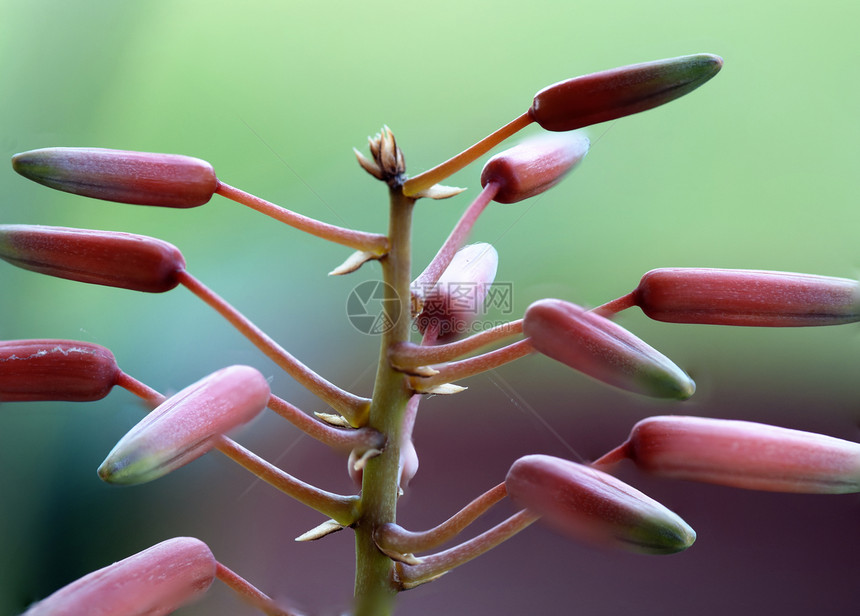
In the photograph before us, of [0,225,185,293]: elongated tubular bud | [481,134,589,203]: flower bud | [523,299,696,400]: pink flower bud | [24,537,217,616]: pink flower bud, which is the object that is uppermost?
[481,134,589,203]: flower bud

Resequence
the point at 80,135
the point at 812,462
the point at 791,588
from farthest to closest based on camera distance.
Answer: the point at 80,135 → the point at 791,588 → the point at 812,462

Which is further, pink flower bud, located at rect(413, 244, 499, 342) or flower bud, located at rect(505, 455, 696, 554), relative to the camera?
pink flower bud, located at rect(413, 244, 499, 342)

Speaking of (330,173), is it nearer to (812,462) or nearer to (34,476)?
(34,476)

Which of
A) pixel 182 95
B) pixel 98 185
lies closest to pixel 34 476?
pixel 182 95

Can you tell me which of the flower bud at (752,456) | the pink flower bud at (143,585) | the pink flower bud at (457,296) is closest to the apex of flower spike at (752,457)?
the flower bud at (752,456)

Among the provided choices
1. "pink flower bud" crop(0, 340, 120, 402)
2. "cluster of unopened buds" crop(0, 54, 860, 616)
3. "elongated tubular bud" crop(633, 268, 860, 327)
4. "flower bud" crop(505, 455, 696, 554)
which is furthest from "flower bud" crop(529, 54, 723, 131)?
"pink flower bud" crop(0, 340, 120, 402)

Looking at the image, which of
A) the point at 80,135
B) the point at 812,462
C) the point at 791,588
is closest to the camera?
the point at 812,462

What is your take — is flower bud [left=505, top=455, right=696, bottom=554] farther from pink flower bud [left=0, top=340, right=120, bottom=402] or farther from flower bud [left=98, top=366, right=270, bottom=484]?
pink flower bud [left=0, top=340, right=120, bottom=402]
